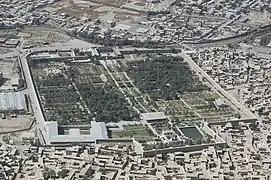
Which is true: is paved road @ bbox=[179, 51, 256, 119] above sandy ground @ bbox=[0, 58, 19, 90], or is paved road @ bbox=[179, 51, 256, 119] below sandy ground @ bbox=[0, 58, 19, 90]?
below

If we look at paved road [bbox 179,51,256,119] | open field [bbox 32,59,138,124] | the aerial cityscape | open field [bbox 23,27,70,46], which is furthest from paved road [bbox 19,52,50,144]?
paved road [bbox 179,51,256,119]

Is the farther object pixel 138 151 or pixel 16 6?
pixel 16 6

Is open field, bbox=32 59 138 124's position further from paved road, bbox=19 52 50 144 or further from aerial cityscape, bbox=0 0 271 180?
paved road, bbox=19 52 50 144

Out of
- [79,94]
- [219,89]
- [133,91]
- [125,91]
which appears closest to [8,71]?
[79,94]

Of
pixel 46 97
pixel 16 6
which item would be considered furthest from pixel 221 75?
pixel 16 6

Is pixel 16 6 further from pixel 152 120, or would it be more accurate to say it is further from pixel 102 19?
pixel 152 120

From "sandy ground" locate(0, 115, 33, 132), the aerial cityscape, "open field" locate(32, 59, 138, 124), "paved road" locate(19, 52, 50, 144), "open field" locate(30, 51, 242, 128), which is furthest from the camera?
"open field" locate(30, 51, 242, 128)

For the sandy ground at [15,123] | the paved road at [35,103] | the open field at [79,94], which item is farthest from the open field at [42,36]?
the sandy ground at [15,123]

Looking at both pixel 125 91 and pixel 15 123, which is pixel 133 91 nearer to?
pixel 125 91
